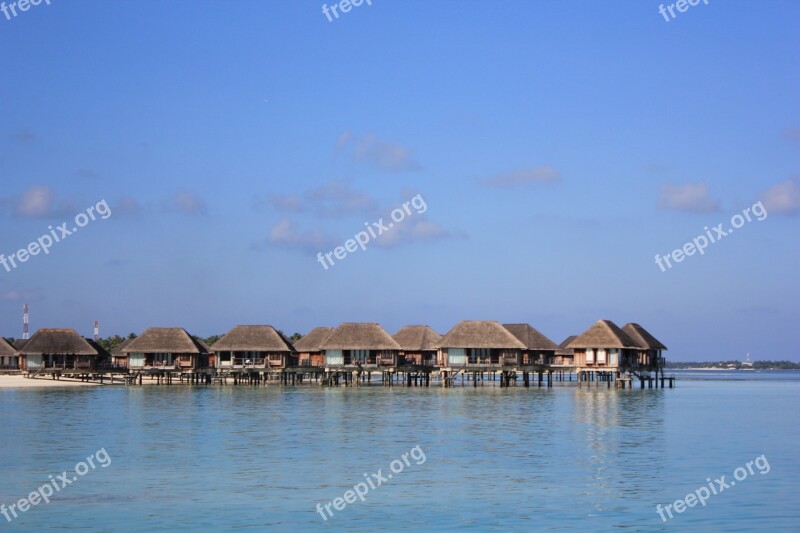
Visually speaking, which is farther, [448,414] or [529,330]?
[529,330]

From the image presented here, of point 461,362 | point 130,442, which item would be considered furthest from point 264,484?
point 461,362

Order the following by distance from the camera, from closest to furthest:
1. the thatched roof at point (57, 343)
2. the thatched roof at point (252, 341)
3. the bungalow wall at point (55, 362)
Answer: the thatched roof at point (252, 341) < the thatched roof at point (57, 343) < the bungalow wall at point (55, 362)

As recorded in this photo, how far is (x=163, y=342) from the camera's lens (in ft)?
267

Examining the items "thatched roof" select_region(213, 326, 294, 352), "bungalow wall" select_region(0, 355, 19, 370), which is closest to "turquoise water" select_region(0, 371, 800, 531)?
"thatched roof" select_region(213, 326, 294, 352)

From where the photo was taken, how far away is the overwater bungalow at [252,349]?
7962 cm

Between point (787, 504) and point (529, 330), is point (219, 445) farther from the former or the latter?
point (529, 330)

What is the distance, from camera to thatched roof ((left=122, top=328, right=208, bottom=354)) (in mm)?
80750

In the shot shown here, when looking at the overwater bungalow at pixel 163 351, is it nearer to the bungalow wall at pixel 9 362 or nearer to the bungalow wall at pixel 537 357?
the bungalow wall at pixel 9 362

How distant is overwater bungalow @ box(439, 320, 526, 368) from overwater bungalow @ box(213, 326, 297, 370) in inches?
514

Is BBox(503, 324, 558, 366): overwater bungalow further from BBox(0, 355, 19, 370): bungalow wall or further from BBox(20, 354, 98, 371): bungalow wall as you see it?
BBox(0, 355, 19, 370): bungalow wall

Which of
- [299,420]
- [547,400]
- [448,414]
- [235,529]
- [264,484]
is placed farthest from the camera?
[547,400]

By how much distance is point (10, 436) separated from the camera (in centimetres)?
3897

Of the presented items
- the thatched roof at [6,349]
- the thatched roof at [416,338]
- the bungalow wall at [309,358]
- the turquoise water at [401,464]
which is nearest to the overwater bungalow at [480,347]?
the thatched roof at [416,338]

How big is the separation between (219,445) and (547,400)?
2946cm
